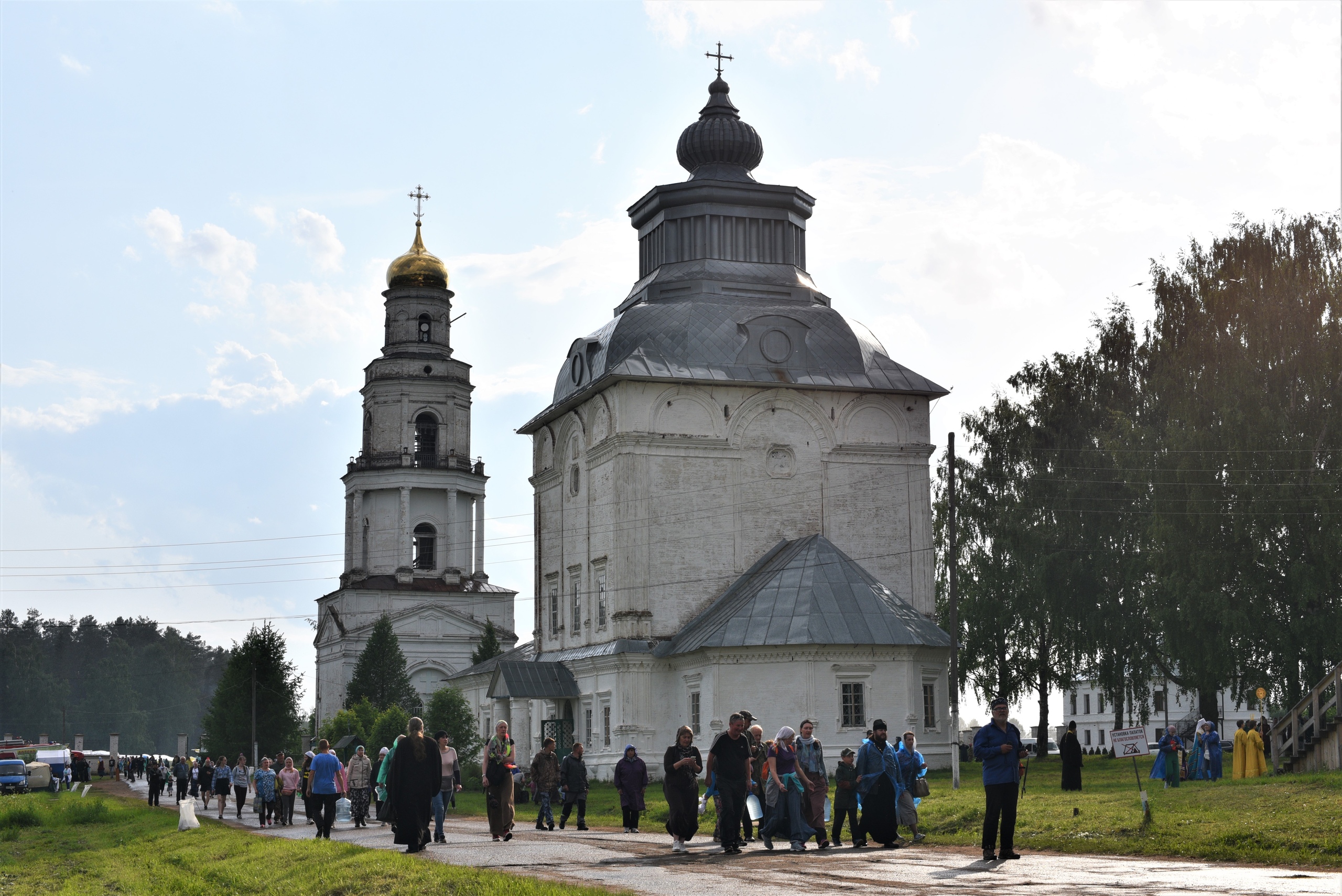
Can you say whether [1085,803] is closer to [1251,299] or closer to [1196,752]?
[1196,752]

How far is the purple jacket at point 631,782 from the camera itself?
25.9m

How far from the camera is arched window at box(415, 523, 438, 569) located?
83062 millimetres

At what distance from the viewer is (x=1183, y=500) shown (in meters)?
39.5

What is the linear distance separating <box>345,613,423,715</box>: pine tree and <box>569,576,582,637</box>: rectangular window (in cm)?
2039

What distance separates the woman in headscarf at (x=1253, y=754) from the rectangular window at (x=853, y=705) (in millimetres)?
11002

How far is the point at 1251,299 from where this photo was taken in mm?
40750

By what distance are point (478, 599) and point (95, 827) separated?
160ft

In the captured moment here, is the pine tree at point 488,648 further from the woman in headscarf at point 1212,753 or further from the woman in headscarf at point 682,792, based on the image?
the woman in headscarf at point 682,792

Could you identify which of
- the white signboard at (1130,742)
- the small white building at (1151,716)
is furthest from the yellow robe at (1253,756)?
the small white building at (1151,716)

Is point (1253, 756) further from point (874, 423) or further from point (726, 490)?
point (874, 423)

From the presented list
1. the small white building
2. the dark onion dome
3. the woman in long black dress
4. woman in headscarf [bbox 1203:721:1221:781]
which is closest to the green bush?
the woman in long black dress

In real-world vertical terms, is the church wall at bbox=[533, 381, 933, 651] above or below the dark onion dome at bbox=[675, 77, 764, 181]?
below

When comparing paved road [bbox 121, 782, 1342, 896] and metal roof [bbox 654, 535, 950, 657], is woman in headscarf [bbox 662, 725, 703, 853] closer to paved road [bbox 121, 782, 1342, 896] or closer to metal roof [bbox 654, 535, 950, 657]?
paved road [bbox 121, 782, 1342, 896]

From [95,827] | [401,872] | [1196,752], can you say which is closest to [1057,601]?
[1196,752]
